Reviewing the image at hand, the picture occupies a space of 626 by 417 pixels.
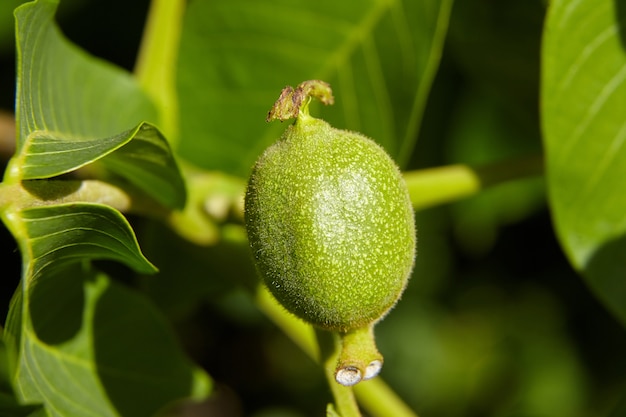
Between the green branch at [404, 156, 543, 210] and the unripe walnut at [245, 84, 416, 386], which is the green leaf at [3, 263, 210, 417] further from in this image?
the green branch at [404, 156, 543, 210]

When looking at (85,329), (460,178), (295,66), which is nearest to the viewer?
(85,329)

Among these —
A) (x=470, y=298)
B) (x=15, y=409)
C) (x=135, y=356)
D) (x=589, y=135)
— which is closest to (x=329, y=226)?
(x=15, y=409)

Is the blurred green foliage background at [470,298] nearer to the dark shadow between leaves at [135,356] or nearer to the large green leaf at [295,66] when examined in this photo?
the large green leaf at [295,66]

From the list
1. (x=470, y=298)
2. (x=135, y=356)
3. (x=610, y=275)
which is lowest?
(x=470, y=298)

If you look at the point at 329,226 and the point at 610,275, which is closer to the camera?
the point at 329,226

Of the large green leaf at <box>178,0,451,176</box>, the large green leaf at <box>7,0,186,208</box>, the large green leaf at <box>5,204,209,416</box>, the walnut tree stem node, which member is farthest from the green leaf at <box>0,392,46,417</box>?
the large green leaf at <box>178,0,451,176</box>

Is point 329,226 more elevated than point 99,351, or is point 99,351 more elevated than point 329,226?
point 329,226

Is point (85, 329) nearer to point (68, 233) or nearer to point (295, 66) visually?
point (68, 233)
